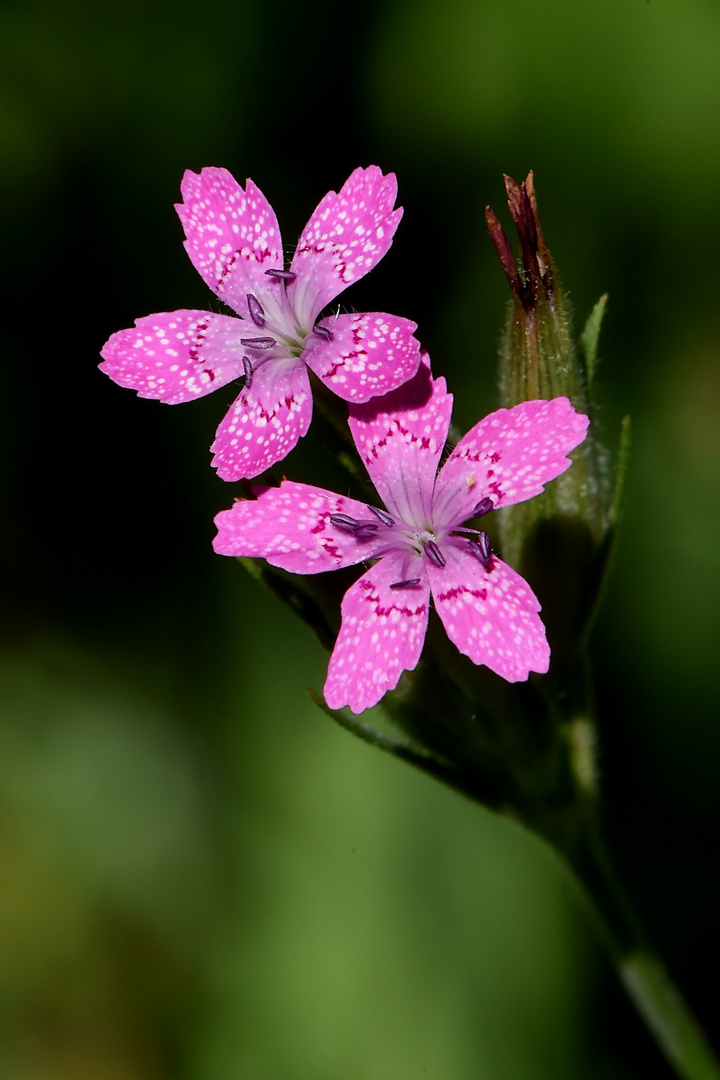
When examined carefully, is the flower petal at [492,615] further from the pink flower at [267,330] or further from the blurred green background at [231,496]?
the blurred green background at [231,496]

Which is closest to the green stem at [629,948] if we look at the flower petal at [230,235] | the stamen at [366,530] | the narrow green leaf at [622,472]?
the narrow green leaf at [622,472]

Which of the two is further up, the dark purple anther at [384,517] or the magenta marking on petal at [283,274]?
the magenta marking on petal at [283,274]

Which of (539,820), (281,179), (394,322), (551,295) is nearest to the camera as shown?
(394,322)

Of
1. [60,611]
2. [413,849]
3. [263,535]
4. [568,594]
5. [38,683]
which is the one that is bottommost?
[413,849]

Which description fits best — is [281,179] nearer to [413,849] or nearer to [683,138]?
[683,138]

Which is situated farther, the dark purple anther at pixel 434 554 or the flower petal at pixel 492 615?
the dark purple anther at pixel 434 554

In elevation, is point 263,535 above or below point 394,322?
below

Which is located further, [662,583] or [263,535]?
[662,583]

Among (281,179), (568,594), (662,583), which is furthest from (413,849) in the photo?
(281,179)
